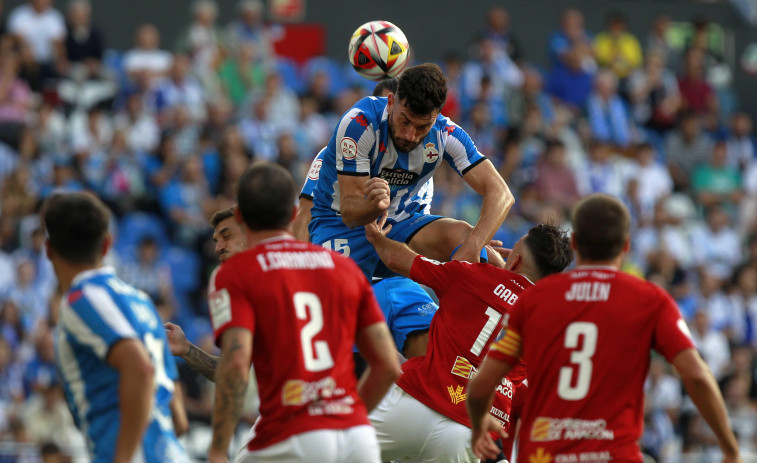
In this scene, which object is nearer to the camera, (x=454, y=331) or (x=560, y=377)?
(x=560, y=377)

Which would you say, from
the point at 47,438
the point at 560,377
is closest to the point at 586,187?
the point at 47,438

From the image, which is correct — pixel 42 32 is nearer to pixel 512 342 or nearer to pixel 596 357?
pixel 512 342

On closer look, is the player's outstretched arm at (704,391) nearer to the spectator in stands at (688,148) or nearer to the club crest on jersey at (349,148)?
the club crest on jersey at (349,148)

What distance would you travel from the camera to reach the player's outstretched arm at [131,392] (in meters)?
5.18

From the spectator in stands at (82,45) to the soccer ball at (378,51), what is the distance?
33.6 ft

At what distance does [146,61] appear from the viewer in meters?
19.0

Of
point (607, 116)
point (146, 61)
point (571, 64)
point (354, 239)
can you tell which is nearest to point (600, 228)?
point (354, 239)

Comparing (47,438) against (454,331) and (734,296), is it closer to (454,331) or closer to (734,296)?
(454,331)

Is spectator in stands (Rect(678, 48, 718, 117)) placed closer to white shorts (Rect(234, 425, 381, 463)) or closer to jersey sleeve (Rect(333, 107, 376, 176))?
jersey sleeve (Rect(333, 107, 376, 176))

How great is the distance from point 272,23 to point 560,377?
17245mm

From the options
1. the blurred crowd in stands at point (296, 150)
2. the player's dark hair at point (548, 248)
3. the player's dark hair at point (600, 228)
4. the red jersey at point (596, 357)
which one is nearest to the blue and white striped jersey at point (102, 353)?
the red jersey at point (596, 357)

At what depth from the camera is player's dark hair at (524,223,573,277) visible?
730 cm

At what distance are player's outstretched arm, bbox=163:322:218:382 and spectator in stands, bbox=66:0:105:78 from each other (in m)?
12.2

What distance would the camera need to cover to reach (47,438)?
1390 cm
